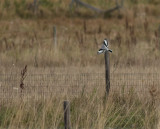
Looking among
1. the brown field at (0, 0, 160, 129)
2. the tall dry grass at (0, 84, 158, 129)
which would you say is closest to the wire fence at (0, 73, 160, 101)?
the brown field at (0, 0, 160, 129)

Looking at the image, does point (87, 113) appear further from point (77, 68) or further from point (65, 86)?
point (77, 68)

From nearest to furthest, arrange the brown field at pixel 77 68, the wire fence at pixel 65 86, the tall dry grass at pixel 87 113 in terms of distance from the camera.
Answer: the tall dry grass at pixel 87 113
the brown field at pixel 77 68
the wire fence at pixel 65 86

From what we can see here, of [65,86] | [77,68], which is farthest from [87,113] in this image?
[77,68]

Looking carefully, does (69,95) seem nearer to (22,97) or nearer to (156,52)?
(22,97)

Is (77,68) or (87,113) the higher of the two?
(77,68)

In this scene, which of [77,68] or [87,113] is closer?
[87,113]

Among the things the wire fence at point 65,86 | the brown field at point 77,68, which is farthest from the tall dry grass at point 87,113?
the wire fence at point 65,86

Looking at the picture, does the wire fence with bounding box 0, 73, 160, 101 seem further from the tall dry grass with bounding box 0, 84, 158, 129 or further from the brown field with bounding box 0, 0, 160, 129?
the tall dry grass with bounding box 0, 84, 158, 129

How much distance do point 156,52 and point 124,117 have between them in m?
9.14

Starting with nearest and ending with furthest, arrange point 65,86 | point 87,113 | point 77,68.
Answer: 1. point 87,113
2. point 65,86
3. point 77,68

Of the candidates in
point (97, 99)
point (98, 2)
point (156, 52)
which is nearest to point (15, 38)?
point (156, 52)

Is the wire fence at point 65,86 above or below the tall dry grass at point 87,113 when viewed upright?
above

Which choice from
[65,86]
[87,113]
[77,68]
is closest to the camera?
[87,113]

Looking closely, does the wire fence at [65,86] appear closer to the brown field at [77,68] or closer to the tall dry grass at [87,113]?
the brown field at [77,68]
